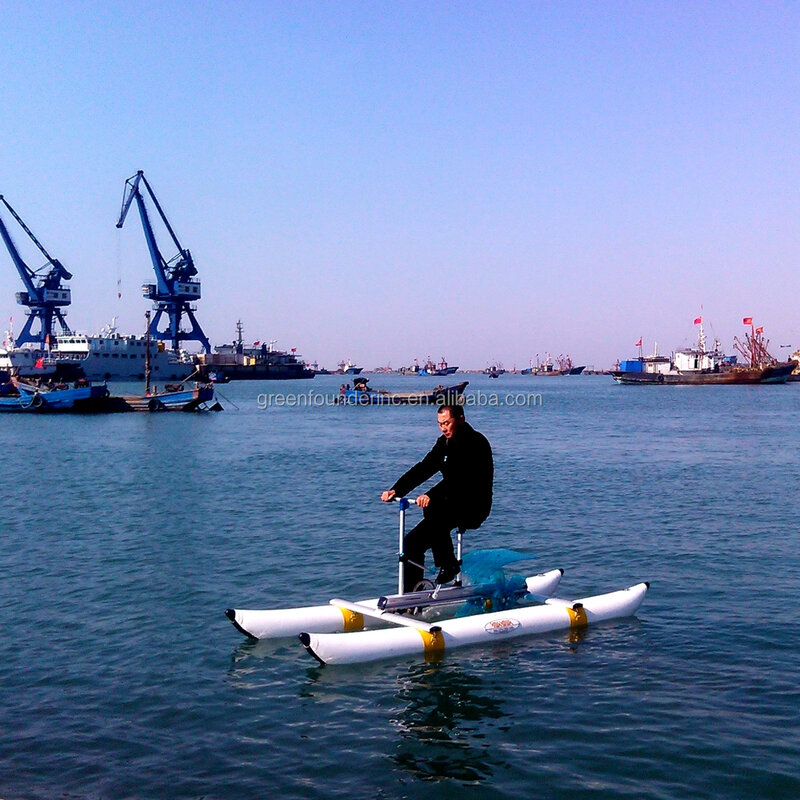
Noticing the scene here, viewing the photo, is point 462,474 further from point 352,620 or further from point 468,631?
point 352,620

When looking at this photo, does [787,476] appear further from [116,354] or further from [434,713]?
[116,354]

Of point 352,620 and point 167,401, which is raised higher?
point 167,401

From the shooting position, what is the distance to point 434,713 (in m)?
8.26

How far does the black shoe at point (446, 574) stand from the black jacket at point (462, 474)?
2.47 feet

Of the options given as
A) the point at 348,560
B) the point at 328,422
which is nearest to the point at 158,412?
the point at 328,422

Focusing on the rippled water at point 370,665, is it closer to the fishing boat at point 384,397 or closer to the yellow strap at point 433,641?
the yellow strap at point 433,641

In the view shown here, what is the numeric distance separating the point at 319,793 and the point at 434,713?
179 centimetres

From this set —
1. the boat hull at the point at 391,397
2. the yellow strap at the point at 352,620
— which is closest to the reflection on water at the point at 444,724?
the yellow strap at the point at 352,620

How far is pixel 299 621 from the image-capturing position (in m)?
10.2

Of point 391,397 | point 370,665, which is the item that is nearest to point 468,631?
point 370,665

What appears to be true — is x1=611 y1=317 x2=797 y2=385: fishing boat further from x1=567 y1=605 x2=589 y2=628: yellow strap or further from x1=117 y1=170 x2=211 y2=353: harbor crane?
x1=567 y1=605 x2=589 y2=628: yellow strap

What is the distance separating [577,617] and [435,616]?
1.76 metres

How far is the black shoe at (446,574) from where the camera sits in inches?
404

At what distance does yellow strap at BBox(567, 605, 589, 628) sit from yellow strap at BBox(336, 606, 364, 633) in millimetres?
2552
